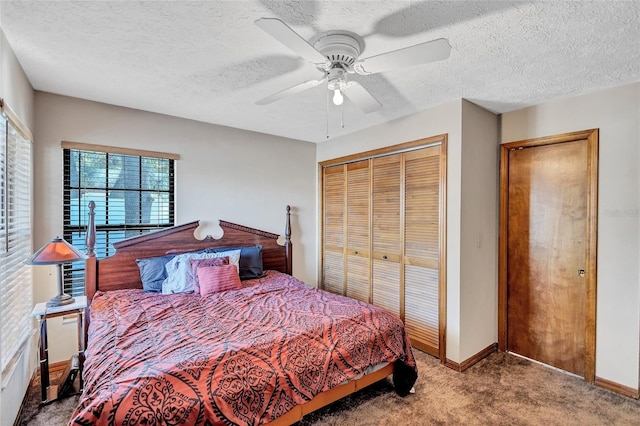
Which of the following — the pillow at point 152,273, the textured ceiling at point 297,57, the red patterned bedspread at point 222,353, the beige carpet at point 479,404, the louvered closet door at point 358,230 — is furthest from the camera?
the louvered closet door at point 358,230

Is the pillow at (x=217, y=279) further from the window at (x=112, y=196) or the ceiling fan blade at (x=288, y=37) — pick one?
the ceiling fan blade at (x=288, y=37)

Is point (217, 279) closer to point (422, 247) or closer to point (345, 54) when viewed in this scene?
point (422, 247)

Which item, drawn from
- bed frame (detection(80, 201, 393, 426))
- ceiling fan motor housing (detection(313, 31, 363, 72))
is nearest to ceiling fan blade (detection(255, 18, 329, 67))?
ceiling fan motor housing (detection(313, 31, 363, 72))

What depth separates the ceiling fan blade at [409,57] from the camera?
1.48 metres

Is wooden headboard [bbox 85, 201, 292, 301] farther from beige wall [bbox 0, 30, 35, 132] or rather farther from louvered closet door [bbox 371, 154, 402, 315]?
louvered closet door [bbox 371, 154, 402, 315]

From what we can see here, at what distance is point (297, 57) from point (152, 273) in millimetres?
2454

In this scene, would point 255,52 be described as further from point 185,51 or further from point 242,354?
point 242,354

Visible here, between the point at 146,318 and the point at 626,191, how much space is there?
12.7 feet

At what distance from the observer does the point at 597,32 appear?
1760 mm

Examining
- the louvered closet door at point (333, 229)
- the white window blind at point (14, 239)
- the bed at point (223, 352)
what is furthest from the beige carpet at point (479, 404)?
the louvered closet door at point (333, 229)

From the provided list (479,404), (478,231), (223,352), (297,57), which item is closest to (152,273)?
(223,352)

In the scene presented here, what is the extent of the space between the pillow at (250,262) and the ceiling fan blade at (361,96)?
2175mm

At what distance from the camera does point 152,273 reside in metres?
3.07

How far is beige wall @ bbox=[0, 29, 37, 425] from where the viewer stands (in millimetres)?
1823
